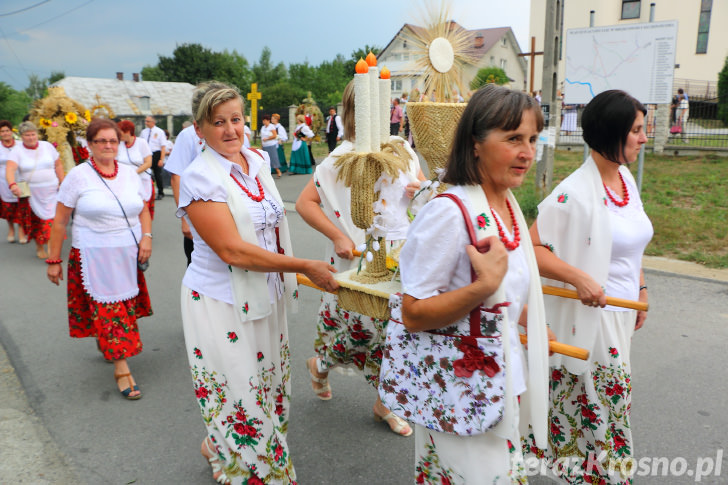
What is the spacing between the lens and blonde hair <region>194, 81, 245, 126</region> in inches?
102

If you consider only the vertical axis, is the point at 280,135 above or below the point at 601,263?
below

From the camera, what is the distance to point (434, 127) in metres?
2.42

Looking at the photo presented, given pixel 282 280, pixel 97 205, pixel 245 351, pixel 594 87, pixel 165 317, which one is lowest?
pixel 165 317

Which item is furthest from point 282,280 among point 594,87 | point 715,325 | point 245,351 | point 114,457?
point 594,87

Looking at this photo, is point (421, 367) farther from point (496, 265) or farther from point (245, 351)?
point (245, 351)

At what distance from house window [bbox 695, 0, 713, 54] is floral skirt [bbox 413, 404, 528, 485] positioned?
41.7 m

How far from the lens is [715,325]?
5105mm

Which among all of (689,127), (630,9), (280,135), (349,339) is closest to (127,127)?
(349,339)

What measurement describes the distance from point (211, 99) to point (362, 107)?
0.71m

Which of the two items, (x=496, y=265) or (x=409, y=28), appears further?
(x=409, y=28)

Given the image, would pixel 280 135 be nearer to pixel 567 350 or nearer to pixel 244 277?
pixel 244 277

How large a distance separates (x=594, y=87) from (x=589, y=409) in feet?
19.4

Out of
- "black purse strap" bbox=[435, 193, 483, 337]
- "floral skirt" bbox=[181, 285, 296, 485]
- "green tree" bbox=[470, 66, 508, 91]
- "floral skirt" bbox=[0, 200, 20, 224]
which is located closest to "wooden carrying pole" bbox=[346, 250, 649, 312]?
"black purse strap" bbox=[435, 193, 483, 337]

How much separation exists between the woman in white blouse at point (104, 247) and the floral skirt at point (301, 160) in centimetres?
1295
